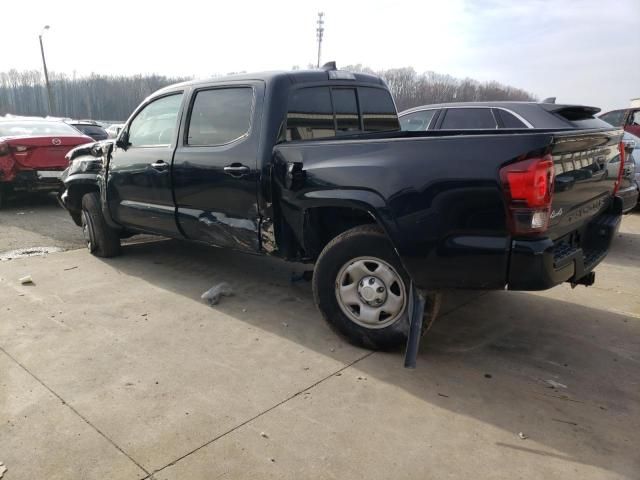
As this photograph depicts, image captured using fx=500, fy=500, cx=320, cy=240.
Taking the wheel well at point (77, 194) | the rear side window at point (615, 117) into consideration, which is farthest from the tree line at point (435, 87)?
the wheel well at point (77, 194)

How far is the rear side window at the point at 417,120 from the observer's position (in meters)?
6.91

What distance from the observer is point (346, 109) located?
4336 mm

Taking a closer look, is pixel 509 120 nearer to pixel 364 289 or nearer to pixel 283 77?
pixel 283 77

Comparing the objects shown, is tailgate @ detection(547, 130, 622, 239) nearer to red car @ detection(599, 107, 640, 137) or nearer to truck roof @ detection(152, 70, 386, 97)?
truck roof @ detection(152, 70, 386, 97)

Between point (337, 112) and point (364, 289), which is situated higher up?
point (337, 112)

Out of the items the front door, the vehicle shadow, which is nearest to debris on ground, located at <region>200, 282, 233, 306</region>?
the vehicle shadow

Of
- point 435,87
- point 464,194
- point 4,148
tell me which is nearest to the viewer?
point 464,194

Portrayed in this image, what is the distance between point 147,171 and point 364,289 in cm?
261

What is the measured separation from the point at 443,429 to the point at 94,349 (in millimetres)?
2402

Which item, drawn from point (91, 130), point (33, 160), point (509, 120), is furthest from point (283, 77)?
point (91, 130)

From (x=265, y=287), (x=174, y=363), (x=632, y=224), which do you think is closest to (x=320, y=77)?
(x=265, y=287)

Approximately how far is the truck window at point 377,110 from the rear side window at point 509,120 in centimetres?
190

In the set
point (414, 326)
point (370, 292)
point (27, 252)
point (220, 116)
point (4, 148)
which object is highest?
point (220, 116)

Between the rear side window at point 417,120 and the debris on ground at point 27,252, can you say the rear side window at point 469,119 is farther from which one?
the debris on ground at point 27,252
